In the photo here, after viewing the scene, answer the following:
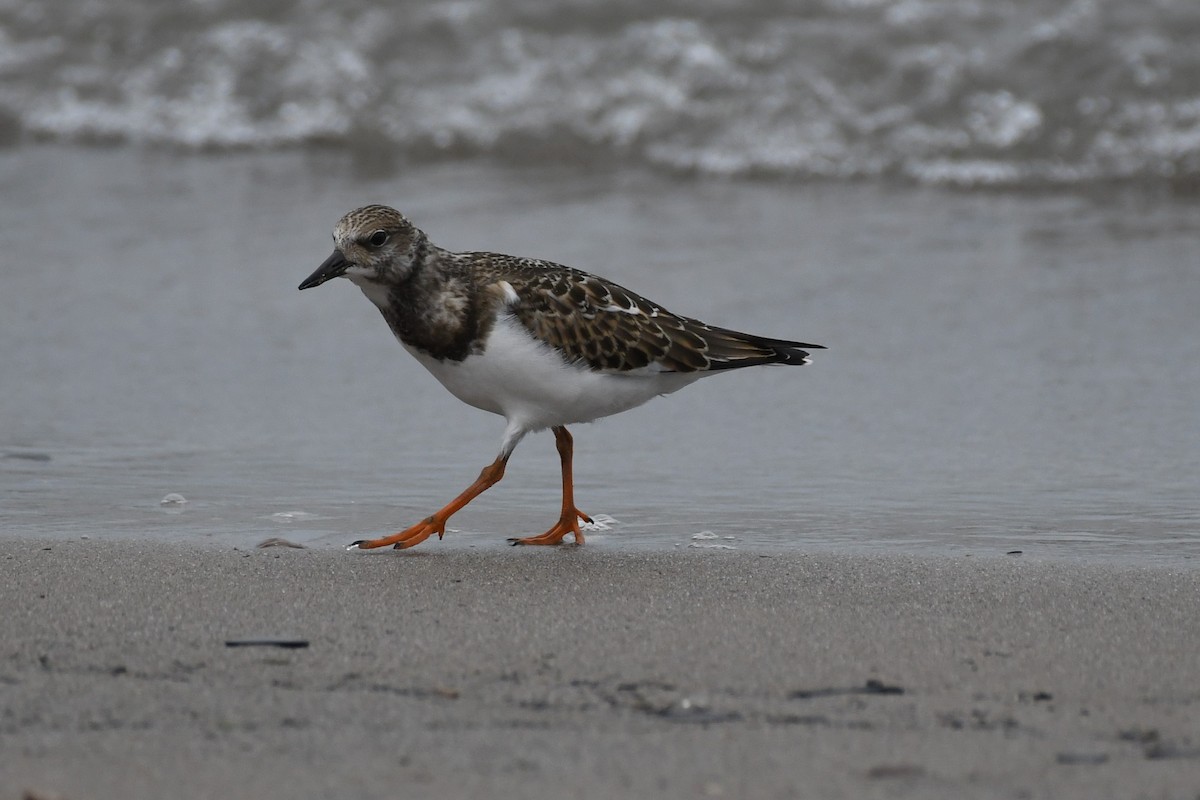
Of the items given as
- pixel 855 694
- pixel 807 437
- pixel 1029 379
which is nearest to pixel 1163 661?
pixel 855 694

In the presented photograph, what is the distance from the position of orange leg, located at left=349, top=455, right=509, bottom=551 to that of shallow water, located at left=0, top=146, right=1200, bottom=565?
14 cm

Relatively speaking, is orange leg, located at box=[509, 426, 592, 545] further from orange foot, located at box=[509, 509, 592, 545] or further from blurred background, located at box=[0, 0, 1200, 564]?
blurred background, located at box=[0, 0, 1200, 564]

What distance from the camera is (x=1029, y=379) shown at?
6.37m

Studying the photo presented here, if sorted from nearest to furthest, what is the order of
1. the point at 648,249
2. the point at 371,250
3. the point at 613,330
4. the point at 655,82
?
1. the point at 371,250
2. the point at 613,330
3. the point at 648,249
4. the point at 655,82

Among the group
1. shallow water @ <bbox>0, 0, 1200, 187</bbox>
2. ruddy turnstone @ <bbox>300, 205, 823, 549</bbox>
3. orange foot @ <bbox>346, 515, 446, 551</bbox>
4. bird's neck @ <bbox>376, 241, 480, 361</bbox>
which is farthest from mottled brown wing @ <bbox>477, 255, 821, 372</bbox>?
shallow water @ <bbox>0, 0, 1200, 187</bbox>

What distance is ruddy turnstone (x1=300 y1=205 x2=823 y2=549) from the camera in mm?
4703

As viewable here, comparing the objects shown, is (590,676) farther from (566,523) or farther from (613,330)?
(613,330)

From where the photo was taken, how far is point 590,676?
333cm

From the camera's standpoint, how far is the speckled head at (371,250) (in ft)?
15.5

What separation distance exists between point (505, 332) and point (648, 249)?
3.85m

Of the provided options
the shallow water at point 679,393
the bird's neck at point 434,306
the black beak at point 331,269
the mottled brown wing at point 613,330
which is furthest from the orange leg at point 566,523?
the black beak at point 331,269

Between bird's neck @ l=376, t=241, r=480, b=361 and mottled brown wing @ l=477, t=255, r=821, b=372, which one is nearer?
bird's neck @ l=376, t=241, r=480, b=361

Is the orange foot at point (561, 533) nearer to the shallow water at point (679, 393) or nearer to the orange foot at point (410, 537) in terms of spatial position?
the shallow water at point (679, 393)

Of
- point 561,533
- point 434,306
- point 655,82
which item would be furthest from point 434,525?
point 655,82
